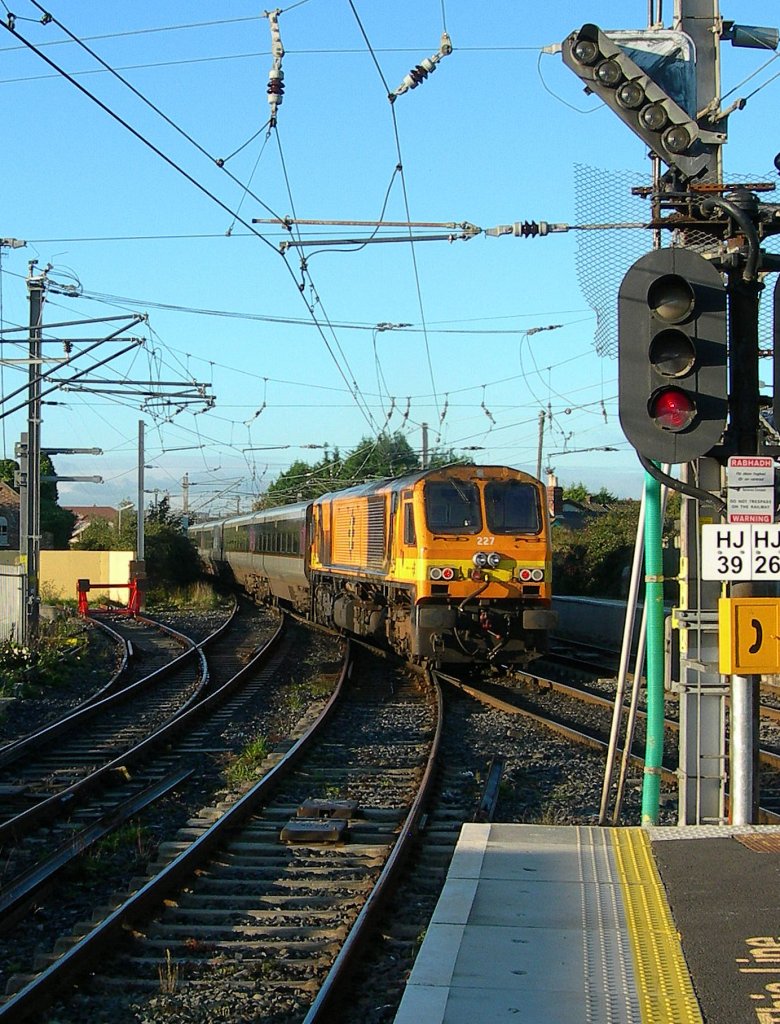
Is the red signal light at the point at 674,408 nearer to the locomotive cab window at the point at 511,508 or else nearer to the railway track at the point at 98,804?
the railway track at the point at 98,804

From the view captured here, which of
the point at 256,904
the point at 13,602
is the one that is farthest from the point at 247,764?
the point at 13,602

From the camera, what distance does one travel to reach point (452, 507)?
17938 mm

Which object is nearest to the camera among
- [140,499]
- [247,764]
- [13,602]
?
[247,764]

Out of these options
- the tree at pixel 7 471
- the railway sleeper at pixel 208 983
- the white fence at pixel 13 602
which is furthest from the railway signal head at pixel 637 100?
the tree at pixel 7 471

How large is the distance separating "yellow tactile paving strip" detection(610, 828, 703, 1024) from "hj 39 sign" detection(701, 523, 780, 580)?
4.57 feet

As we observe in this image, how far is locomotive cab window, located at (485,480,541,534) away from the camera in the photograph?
18.1 metres

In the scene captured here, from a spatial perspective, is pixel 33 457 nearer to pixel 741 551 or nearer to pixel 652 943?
pixel 741 551

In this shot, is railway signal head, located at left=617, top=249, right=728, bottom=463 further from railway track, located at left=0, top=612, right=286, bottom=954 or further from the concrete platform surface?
railway track, located at left=0, top=612, right=286, bottom=954

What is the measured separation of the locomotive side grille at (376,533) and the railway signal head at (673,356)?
1413 centimetres

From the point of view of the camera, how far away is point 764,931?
180 inches

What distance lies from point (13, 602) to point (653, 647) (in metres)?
17.7

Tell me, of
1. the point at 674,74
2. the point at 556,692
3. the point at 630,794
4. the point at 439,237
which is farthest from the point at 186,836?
the point at 556,692

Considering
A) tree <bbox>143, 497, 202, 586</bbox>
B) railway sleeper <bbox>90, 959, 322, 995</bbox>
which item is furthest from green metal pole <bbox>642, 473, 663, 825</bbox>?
tree <bbox>143, 497, 202, 586</bbox>

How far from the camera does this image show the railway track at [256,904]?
226 inches
